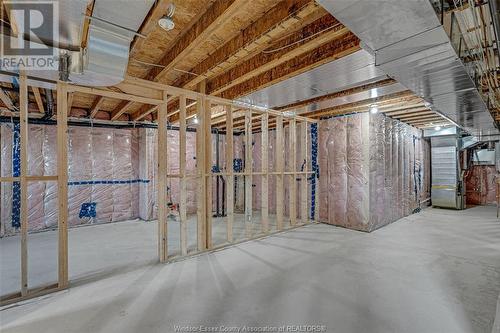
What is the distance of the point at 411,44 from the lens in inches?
73.1

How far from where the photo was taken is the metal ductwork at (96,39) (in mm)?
1562

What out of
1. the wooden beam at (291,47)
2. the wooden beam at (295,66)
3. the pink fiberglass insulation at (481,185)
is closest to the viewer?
the wooden beam at (291,47)

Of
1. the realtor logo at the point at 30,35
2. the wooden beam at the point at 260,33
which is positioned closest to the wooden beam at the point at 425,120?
the wooden beam at the point at 260,33

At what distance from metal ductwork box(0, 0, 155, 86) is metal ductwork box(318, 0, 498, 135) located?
49.8 inches

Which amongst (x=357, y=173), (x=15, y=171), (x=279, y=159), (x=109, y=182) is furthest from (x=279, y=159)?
(x=15, y=171)

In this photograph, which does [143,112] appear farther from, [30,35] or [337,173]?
[337,173]

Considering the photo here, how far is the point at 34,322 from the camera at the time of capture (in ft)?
6.48

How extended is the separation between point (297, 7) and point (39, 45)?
2.05 meters

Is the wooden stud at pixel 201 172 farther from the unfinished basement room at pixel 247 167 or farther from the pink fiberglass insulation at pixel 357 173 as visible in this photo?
the pink fiberglass insulation at pixel 357 173

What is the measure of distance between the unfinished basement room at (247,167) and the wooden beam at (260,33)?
0.02 m

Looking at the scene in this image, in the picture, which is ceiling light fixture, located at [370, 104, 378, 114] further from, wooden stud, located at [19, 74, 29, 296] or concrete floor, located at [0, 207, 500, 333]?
wooden stud, located at [19, 74, 29, 296]

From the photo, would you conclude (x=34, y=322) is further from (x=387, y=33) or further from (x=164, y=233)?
(x=387, y=33)

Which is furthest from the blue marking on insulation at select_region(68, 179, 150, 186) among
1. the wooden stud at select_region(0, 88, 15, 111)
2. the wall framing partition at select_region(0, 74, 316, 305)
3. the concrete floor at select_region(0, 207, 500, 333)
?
the concrete floor at select_region(0, 207, 500, 333)

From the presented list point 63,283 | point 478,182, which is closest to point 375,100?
point 63,283
